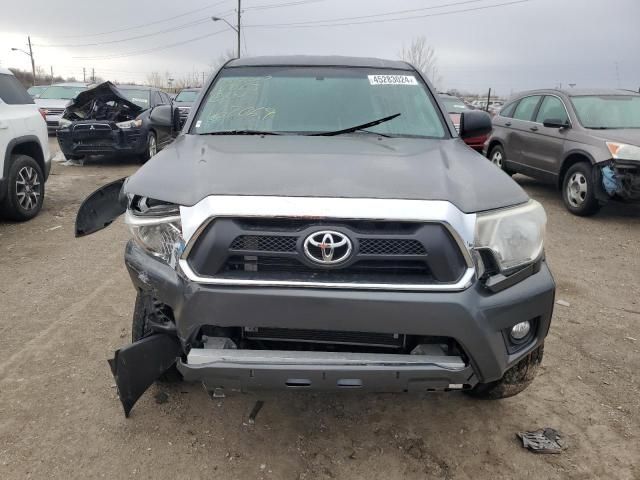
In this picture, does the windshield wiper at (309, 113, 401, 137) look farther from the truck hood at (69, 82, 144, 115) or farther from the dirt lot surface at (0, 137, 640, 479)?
the truck hood at (69, 82, 144, 115)

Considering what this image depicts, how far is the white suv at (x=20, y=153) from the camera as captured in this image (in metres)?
6.03

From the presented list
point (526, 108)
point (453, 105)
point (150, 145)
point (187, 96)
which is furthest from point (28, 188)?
point (187, 96)

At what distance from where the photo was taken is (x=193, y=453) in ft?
8.09

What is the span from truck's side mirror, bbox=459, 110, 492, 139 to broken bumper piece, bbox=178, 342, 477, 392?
2100mm

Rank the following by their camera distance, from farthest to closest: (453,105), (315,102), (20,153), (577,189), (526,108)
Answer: (453,105) → (526,108) → (577,189) → (20,153) → (315,102)

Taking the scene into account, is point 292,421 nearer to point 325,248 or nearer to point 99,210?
point 325,248

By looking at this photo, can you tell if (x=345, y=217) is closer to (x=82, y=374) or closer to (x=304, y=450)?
(x=304, y=450)

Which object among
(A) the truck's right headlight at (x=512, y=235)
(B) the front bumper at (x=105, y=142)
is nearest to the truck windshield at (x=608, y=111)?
(A) the truck's right headlight at (x=512, y=235)

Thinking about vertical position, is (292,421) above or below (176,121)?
below

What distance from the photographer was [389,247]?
Answer: 2008mm

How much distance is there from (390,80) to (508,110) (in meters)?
6.61

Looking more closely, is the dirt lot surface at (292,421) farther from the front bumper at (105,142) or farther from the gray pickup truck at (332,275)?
the front bumper at (105,142)

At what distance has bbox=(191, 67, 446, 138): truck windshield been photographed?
10.6 ft

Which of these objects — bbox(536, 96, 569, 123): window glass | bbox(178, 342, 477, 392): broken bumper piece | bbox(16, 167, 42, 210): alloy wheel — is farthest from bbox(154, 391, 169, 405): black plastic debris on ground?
bbox(536, 96, 569, 123): window glass
